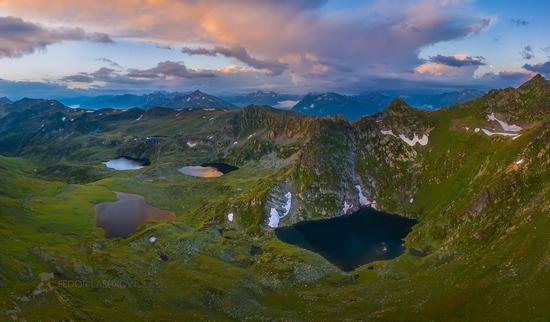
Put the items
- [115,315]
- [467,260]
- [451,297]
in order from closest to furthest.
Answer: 1. [115,315]
2. [451,297]
3. [467,260]

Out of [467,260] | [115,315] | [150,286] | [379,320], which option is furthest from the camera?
[467,260]

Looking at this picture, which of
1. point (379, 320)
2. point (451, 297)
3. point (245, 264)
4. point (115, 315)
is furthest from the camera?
point (245, 264)

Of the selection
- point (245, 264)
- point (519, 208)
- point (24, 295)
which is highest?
point (519, 208)

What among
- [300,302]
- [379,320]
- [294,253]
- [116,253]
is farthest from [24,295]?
[294,253]

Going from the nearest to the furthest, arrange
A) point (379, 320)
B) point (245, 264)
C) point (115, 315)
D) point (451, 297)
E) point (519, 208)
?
point (115, 315) → point (379, 320) → point (451, 297) → point (519, 208) → point (245, 264)

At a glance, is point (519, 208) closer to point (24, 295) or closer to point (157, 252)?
point (157, 252)

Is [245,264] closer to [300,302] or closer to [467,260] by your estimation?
[300,302]

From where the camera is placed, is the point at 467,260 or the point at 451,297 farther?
the point at 467,260

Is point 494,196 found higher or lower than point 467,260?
higher

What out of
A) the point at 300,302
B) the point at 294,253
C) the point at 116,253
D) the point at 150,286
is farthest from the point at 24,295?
the point at 294,253
